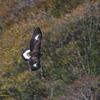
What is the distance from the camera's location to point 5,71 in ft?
49.5

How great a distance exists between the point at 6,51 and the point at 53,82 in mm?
4304

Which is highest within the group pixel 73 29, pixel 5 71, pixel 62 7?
pixel 62 7

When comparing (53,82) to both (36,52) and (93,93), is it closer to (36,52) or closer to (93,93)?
(93,93)

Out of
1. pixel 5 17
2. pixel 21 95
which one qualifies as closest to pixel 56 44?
pixel 21 95

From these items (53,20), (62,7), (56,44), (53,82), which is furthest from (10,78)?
(62,7)

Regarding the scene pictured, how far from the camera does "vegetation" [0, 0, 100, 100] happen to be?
13.4 metres

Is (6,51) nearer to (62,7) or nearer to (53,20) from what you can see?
(53,20)

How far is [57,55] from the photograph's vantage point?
15.4 meters

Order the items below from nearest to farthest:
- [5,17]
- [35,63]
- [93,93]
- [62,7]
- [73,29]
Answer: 1. [35,63]
2. [93,93]
3. [73,29]
4. [62,7]
5. [5,17]

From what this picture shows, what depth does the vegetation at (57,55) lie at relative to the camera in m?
13.4

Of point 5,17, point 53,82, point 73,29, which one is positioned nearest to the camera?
point 73,29

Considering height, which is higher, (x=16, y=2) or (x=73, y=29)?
(x=16, y=2)

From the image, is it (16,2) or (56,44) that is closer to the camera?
(56,44)

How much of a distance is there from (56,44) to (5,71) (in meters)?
4.32
